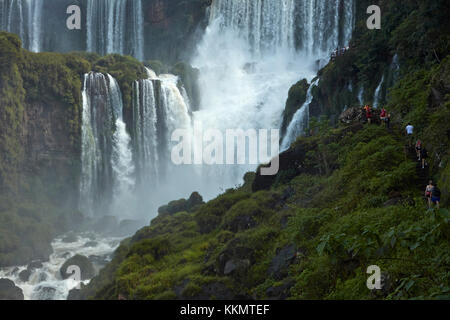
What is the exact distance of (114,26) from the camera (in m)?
51.8

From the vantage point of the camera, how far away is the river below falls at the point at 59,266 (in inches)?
890

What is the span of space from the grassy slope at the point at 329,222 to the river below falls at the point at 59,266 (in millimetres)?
3431

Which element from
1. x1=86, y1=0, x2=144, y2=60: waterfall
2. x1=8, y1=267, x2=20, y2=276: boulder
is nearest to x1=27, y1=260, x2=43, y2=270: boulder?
x1=8, y1=267, x2=20, y2=276: boulder

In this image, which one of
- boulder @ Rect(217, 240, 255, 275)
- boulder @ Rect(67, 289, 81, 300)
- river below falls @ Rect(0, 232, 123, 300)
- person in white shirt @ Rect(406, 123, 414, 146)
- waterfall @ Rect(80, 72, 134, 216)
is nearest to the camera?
boulder @ Rect(217, 240, 255, 275)

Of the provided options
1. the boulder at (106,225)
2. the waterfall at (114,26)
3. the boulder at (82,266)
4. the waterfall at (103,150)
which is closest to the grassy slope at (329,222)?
the boulder at (82,266)

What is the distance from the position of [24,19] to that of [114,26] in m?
9.40

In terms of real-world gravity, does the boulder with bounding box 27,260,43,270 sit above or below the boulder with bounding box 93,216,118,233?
below

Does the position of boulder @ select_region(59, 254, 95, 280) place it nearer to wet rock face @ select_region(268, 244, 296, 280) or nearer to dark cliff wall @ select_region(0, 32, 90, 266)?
dark cliff wall @ select_region(0, 32, 90, 266)

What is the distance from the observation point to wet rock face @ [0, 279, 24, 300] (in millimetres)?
21206

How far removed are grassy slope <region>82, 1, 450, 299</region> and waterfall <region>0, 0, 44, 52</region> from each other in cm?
3727

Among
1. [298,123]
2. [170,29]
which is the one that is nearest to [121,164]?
[298,123]

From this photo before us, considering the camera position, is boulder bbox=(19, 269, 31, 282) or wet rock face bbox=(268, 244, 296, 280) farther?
boulder bbox=(19, 269, 31, 282)
